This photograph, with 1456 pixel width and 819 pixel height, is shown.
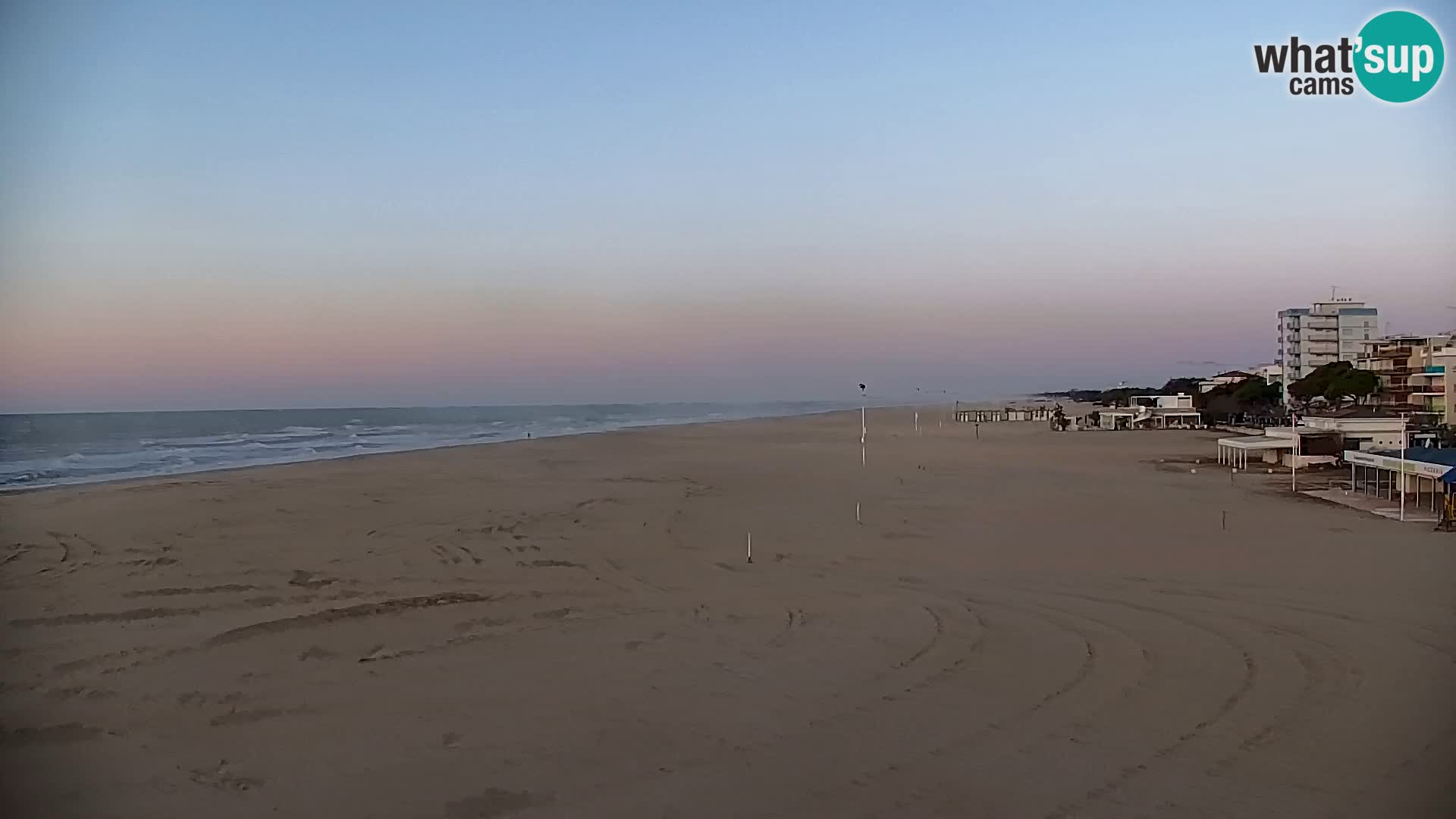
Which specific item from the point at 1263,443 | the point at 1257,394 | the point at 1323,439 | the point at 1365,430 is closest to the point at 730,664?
the point at 1263,443

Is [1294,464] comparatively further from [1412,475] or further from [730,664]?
[730,664]

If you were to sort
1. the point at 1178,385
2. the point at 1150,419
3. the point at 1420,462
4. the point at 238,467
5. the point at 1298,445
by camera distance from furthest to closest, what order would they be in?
the point at 1178,385, the point at 1150,419, the point at 238,467, the point at 1298,445, the point at 1420,462

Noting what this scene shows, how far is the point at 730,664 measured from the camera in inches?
307

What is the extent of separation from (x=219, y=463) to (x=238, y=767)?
28.4 meters

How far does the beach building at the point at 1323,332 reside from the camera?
75250 millimetres

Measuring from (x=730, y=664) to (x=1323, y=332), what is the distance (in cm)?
8403

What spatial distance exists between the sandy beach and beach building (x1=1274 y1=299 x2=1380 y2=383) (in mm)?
70955

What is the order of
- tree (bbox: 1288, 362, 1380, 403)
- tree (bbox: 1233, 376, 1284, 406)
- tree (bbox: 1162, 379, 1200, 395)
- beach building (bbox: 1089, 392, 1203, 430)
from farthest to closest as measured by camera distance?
tree (bbox: 1162, 379, 1200, 395)
tree (bbox: 1233, 376, 1284, 406)
beach building (bbox: 1089, 392, 1203, 430)
tree (bbox: 1288, 362, 1380, 403)

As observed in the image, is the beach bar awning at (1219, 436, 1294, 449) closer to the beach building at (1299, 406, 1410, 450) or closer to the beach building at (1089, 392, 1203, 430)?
the beach building at (1299, 406, 1410, 450)

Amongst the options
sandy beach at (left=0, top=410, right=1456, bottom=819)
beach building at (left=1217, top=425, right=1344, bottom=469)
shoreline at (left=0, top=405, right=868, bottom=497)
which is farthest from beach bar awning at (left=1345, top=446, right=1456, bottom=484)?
shoreline at (left=0, top=405, right=868, bottom=497)

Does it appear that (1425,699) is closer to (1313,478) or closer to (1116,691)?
(1116,691)

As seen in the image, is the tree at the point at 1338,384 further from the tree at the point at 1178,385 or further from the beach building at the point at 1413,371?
the tree at the point at 1178,385

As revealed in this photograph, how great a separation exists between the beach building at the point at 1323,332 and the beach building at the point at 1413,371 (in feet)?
65.7

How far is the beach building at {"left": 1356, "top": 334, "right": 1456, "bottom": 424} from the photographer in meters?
42.6
